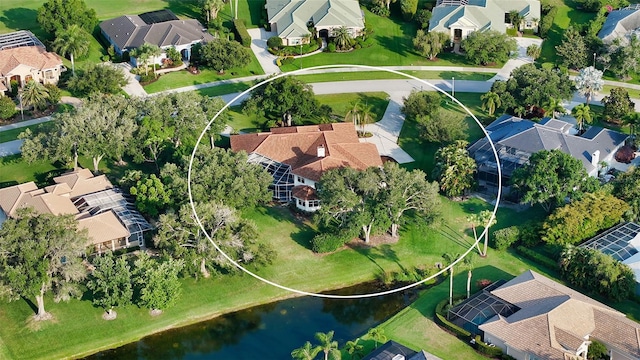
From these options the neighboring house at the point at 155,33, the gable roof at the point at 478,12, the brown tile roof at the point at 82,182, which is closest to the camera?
the brown tile roof at the point at 82,182

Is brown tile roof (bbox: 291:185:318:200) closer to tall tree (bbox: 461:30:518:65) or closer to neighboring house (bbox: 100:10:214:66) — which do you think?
neighboring house (bbox: 100:10:214:66)

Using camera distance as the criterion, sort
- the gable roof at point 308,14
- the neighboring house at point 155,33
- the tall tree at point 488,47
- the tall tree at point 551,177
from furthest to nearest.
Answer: the gable roof at point 308,14
the neighboring house at point 155,33
the tall tree at point 488,47
the tall tree at point 551,177

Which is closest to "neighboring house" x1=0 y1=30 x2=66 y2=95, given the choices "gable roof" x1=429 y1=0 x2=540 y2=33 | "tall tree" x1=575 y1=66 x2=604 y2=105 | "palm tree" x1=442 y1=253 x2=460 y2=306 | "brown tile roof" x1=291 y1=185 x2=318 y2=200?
"brown tile roof" x1=291 y1=185 x2=318 y2=200

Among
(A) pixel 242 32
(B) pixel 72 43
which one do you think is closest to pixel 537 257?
(A) pixel 242 32

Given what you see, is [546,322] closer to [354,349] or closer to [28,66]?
[354,349]

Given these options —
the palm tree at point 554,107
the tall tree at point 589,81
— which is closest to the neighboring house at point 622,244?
the palm tree at point 554,107

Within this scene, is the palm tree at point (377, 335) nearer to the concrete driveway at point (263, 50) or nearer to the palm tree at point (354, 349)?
the palm tree at point (354, 349)
